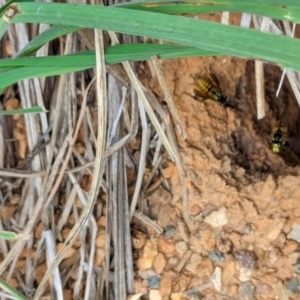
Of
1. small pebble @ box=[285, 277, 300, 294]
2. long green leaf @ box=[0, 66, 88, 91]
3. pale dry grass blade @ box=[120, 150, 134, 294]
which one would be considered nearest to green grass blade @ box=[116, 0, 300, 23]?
long green leaf @ box=[0, 66, 88, 91]

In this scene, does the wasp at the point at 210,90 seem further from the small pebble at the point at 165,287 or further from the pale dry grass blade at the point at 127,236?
the small pebble at the point at 165,287

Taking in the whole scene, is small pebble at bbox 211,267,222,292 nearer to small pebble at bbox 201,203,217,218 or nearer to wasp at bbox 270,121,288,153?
small pebble at bbox 201,203,217,218

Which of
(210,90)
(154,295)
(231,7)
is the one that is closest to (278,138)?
(210,90)

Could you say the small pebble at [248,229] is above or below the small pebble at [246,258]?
above

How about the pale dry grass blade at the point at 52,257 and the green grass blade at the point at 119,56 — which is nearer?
the green grass blade at the point at 119,56

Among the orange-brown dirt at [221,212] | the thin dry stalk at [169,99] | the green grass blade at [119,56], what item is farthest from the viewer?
the orange-brown dirt at [221,212]

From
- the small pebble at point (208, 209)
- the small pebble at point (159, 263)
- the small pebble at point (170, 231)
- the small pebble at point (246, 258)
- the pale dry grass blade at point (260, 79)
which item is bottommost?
the small pebble at point (159, 263)

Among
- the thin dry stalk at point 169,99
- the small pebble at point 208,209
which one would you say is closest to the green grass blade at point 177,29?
the thin dry stalk at point 169,99

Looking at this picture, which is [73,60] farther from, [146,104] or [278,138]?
[278,138]
